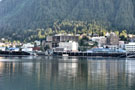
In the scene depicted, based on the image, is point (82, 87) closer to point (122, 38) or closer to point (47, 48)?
point (47, 48)

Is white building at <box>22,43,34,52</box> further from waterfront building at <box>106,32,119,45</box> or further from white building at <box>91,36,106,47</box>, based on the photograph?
waterfront building at <box>106,32,119,45</box>

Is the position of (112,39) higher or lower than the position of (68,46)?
higher

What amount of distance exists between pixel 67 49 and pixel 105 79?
14110 centimetres

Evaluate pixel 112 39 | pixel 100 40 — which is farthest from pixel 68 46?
pixel 112 39

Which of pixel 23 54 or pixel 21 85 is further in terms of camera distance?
pixel 23 54

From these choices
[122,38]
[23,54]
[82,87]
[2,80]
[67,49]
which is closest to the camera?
[82,87]

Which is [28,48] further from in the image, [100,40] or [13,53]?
[100,40]

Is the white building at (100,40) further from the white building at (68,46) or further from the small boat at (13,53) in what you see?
the small boat at (13,53)

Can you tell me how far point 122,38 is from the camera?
200 metres

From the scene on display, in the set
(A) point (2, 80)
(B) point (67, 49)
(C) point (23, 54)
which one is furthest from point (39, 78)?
(B) point (67, 49)

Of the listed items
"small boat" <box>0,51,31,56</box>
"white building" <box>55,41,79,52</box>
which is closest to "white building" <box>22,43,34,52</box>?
"white building" <box>55,41,79,52</box>

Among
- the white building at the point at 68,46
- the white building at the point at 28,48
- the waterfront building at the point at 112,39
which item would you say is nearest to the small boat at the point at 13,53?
the white building at the point at 28,48

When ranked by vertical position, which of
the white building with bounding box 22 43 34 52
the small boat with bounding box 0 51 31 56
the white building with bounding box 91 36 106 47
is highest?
the white building with bounding box 91 36 106 47

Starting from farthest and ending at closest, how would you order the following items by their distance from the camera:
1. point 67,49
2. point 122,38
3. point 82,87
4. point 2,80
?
point 122,38 → point 67,49 → point 2,80 → point 82,87
